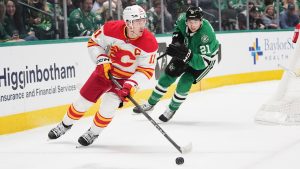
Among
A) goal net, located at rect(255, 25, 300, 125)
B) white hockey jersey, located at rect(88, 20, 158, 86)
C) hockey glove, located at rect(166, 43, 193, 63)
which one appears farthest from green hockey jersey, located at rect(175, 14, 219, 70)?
white hockey jersey, located at rect(88, 20, 158, 86)

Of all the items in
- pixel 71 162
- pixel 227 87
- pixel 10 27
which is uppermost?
pixel 10 27

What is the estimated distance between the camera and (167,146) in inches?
181

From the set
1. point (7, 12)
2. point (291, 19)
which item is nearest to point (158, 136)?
point (7, 12)

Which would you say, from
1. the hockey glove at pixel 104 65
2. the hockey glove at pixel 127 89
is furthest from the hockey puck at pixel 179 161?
the hockey glove at pixel 104 65

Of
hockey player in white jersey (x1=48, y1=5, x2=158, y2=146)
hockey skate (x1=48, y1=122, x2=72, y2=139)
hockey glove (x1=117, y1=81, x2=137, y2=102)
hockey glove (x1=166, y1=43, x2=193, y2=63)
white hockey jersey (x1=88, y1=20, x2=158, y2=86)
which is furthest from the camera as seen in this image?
hockey glove (x1=166, y1=43, x2=193, y2=63)

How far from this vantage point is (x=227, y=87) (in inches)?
365

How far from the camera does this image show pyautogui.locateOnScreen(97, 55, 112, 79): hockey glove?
4.36 m

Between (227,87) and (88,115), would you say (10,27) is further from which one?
(227,87)

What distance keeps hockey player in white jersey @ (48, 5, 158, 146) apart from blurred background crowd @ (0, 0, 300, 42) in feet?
4.79

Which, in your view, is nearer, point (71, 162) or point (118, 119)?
point (71, 162)

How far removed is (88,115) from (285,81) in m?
2.05

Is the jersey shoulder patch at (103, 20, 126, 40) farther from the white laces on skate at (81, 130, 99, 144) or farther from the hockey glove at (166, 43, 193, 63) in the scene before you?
the hockey glove at (166, 43, 193, 63)

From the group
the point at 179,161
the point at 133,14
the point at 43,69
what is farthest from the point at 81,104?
the point at 43,69

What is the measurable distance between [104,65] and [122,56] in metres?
0.27
